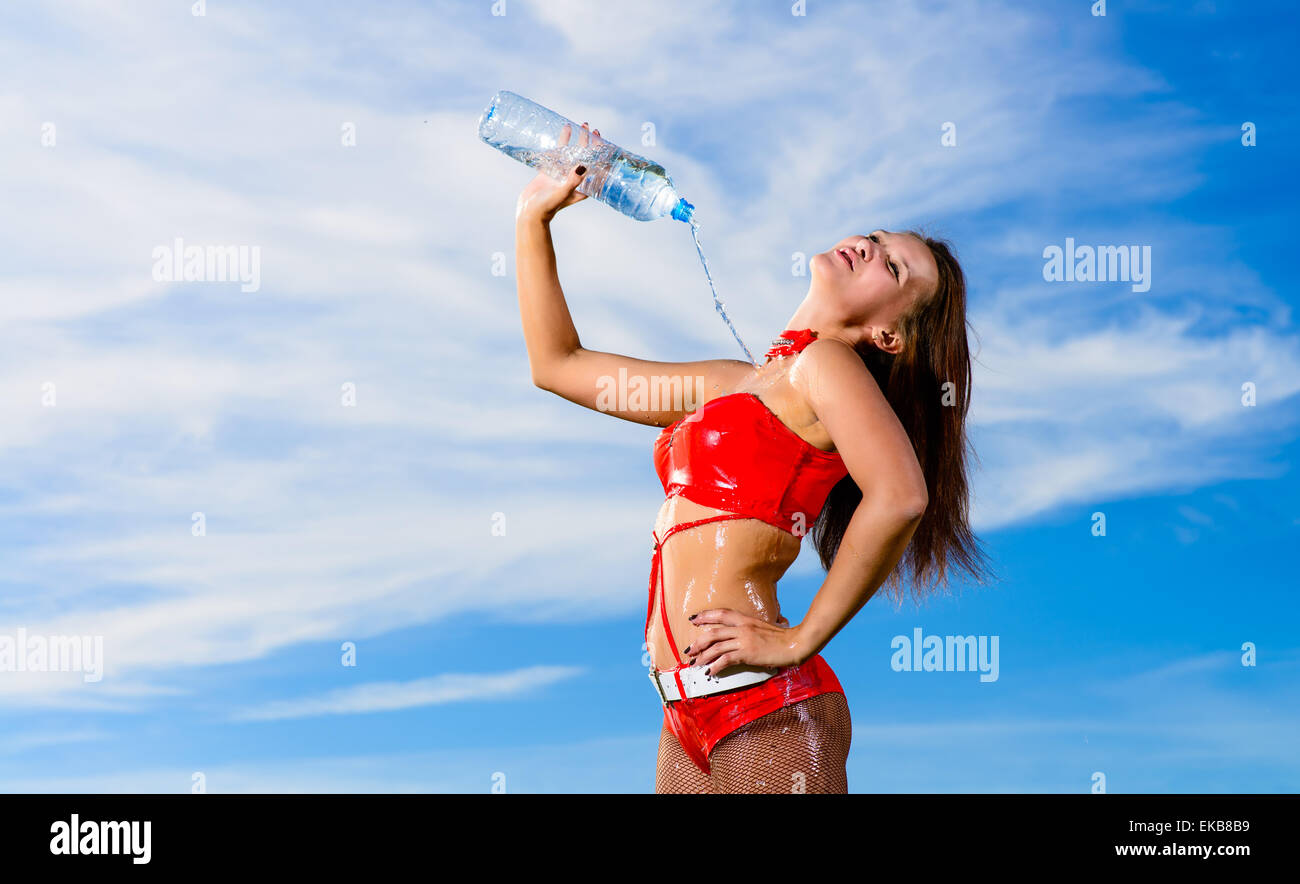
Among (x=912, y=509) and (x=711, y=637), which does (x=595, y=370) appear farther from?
(x=912, y=509)

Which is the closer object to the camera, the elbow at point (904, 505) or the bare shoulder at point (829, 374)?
the elbow at point (904, 505)

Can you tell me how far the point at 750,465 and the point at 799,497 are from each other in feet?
0.59

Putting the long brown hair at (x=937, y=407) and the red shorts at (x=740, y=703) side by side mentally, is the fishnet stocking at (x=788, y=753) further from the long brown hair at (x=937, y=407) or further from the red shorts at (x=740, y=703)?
the long brown hair at (x=937, y=407)

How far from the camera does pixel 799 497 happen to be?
3.52 meters

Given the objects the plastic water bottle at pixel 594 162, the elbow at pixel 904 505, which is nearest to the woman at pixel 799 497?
the elbow at pixel 904 505

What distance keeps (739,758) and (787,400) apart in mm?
1021

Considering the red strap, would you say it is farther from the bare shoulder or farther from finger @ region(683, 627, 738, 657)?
the bare shoulder

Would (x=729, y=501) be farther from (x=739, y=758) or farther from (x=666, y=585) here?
(x=739, y=758)

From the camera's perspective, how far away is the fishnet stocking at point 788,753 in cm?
328

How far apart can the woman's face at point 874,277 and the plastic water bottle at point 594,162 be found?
2.19 feet

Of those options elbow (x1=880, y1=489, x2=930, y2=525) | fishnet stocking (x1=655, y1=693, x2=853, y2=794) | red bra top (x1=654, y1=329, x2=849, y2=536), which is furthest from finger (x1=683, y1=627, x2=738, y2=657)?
elbow (x1=880, y1=489, x2=930, y2=525)
